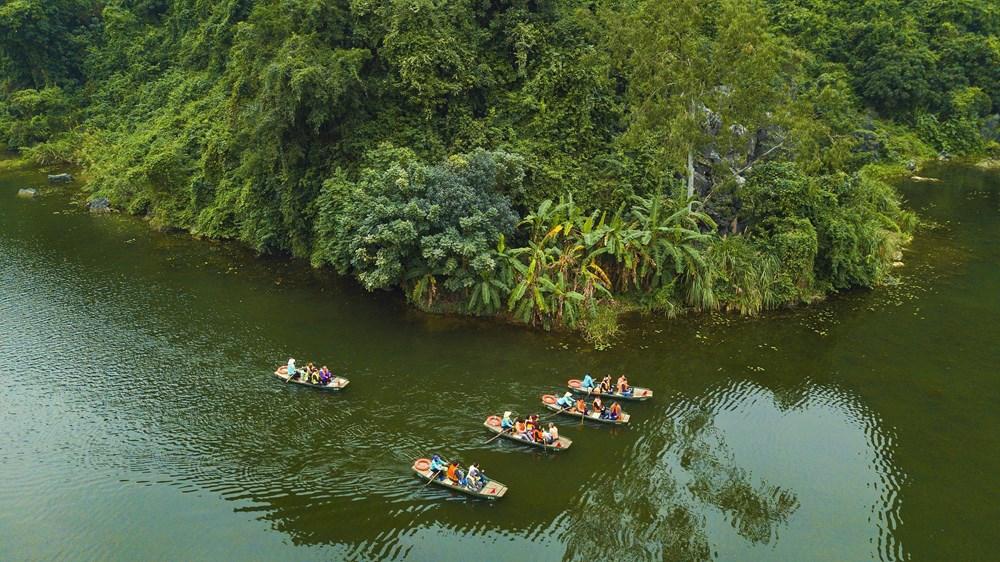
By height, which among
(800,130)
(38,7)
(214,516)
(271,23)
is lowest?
(214,516)

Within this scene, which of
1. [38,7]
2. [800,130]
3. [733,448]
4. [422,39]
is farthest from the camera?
[38,7]

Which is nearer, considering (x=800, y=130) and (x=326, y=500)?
(x=326, y=500)

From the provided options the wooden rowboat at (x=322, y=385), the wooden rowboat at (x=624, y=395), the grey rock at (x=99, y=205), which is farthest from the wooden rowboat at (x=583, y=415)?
the grey rock at (x=99, y=205)

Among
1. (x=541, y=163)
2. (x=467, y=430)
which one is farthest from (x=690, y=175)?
(x=467, y=430)

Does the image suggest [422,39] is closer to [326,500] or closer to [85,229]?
[326,500]

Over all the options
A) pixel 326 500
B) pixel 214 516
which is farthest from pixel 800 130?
pixel 214 516

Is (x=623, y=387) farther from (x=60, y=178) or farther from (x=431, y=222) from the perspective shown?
(x=60, y=178)
